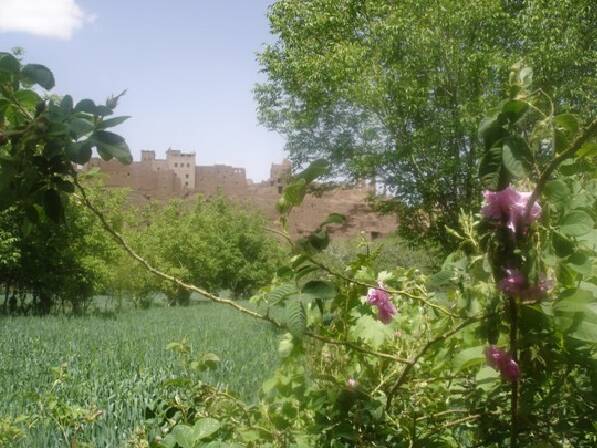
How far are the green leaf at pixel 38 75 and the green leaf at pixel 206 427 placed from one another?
0.65m

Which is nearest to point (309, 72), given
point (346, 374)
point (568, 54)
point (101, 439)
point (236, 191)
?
point (568, 54)

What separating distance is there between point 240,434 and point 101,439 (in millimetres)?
2495

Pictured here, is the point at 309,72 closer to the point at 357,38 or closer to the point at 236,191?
the point at 357,38

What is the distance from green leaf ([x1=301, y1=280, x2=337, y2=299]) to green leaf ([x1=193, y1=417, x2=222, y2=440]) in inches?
14.1

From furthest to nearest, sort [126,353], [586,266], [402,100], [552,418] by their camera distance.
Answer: [402,100]
[126,353]
[552,418]
[586,266]

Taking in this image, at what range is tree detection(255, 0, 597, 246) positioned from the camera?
14055 millimetres

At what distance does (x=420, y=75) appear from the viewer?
600 inches

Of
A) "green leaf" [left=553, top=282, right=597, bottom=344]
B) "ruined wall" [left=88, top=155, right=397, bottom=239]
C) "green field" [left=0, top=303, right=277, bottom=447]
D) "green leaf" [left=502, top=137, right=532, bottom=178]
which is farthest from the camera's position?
"ruined wall" [left=88, top=155, right=397, bottom=239]

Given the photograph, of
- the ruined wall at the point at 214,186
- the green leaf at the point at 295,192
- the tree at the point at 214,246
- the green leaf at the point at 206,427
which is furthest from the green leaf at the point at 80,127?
the ruined wall at the point at 214,186

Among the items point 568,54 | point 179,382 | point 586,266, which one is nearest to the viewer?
point 586,266

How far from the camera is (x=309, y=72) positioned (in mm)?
16000

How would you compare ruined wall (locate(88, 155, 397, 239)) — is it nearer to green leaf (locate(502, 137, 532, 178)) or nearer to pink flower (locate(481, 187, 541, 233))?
pink flower (locate(481, 187, 541, 233))

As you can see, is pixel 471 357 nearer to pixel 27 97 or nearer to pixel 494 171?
pixel 494 171

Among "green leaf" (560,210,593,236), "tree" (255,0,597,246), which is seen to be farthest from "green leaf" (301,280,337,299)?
"tree" (255,0,597,246)
